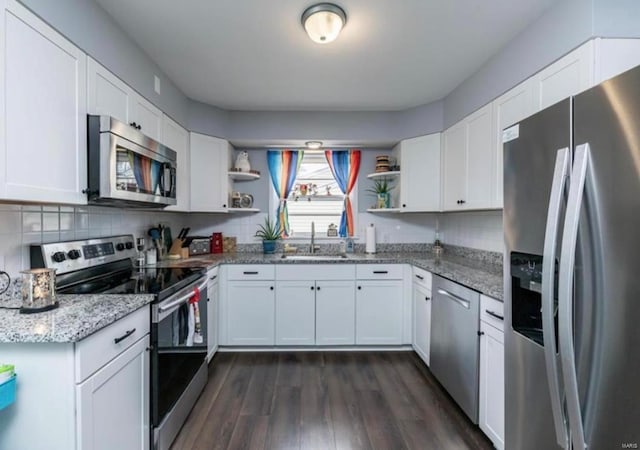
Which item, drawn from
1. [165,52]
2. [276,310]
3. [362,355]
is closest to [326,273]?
[276,310]

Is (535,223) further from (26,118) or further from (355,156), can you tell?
(355,156)

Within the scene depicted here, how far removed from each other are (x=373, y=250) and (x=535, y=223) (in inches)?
93.8

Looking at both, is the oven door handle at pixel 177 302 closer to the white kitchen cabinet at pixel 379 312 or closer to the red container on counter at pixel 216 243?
the red container on counter at pixel 216 243

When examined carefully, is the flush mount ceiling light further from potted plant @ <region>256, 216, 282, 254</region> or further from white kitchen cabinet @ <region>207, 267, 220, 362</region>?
potted plant @ <region>256, 216, 282, 254</region>

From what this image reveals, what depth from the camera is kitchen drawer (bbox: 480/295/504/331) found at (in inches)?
65.6

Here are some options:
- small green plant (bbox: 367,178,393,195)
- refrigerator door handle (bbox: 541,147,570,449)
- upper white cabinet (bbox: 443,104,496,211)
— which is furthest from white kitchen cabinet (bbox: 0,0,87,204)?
small green plant (bbox: 367,178,393,195)

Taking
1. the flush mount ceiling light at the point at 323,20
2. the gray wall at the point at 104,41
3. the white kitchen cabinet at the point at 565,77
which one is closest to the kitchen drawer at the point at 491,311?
the white kitchen cabinet at the point at 565,77

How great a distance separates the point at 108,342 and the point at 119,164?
98cm

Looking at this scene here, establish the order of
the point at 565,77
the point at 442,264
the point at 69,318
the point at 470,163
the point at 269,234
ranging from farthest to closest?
the point at 269,234
the point at 442,264
the point at 470,163
the point at 565,77
the point at 69,318

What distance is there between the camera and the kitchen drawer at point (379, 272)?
301cm

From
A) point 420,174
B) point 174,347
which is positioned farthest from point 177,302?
point 420,174

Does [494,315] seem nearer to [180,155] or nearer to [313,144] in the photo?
[313,144]

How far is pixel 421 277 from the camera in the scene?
2773 mm

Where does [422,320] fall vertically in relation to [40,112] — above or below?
below
